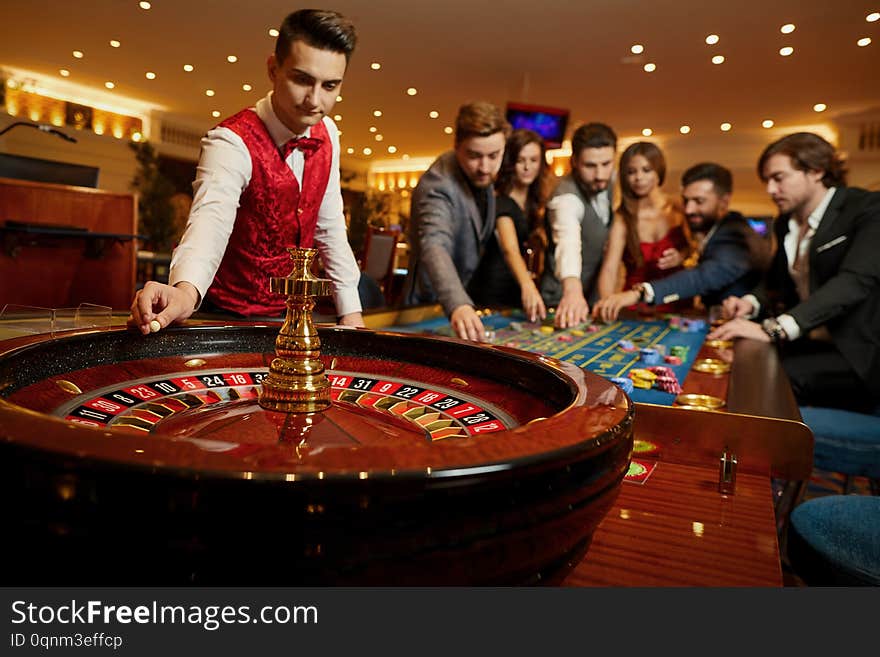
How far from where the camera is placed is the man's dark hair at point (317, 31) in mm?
1536

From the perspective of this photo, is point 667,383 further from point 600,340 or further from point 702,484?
point 600,340

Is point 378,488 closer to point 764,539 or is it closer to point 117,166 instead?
point 764,539

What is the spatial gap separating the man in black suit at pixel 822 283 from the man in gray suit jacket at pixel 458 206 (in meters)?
1.11

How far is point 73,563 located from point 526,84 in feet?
31.9

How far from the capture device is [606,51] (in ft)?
25.8

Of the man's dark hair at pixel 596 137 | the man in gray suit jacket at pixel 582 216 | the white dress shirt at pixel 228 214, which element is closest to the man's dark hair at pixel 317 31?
the white dress shirt at pixel 228 214

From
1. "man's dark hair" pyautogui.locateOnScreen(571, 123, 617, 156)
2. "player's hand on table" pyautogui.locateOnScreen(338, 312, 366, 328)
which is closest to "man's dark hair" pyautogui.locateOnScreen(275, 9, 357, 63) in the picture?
"player's hand on table" pyautogui.locateOnScreen(338, 312, 366, 328)

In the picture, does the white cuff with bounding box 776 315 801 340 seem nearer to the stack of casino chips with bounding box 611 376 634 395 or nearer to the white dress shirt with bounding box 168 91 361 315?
the stack of casino chips with bounding box 611 376 634 395

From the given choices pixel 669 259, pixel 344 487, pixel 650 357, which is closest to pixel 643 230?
pixel 669 259

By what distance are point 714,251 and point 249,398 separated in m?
3.29

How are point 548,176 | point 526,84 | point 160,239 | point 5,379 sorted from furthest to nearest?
point 160,239 → point 526,84 → point 548,176 → point 5,379

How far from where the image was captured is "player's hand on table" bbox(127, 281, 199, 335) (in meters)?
0.92

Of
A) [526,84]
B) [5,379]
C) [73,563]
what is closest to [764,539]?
[73,563]

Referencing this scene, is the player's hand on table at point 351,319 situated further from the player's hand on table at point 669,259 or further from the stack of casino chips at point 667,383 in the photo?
the player's hand on table at point 669,259
